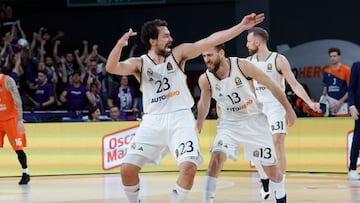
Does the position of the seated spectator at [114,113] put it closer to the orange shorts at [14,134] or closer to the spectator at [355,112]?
the orange shorts at [14,134]

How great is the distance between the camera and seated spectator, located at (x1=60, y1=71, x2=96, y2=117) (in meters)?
20.2

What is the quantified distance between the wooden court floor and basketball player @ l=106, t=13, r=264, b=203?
2.92 meters

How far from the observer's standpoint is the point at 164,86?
920cm

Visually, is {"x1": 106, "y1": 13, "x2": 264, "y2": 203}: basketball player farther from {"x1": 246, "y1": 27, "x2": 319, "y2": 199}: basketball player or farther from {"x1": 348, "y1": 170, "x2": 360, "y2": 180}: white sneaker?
{"x1": 348, "y1": 170, "x2": 360, "y2": 180}: white sneaker

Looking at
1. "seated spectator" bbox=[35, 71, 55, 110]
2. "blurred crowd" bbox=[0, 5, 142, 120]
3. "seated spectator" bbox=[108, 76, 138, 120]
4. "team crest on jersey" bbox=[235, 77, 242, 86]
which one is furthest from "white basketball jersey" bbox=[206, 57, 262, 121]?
"seated spectator" bbox=[35, 71, 55, 110]

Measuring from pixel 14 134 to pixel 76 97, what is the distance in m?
4.79

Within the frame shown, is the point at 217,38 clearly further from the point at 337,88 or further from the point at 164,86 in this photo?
the point at 337,88

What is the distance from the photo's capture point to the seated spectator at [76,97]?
66.2 feet

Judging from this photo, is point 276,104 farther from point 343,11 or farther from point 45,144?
point 343,11

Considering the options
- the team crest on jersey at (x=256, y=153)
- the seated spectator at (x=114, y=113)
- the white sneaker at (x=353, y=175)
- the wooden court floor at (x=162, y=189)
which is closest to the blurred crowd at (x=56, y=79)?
the seated spectator at (x=114, y=113)

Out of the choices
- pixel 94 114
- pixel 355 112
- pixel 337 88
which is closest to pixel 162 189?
pixel 355 112

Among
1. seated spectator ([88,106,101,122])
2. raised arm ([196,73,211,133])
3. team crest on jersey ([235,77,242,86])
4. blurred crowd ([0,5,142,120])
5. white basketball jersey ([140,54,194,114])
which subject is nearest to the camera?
white basketball jersey ([140,54,194,114])

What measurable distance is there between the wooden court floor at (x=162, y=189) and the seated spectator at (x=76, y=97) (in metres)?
3.24

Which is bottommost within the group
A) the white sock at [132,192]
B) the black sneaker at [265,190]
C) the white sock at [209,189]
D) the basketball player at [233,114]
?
the black sneaker at [265,190]
